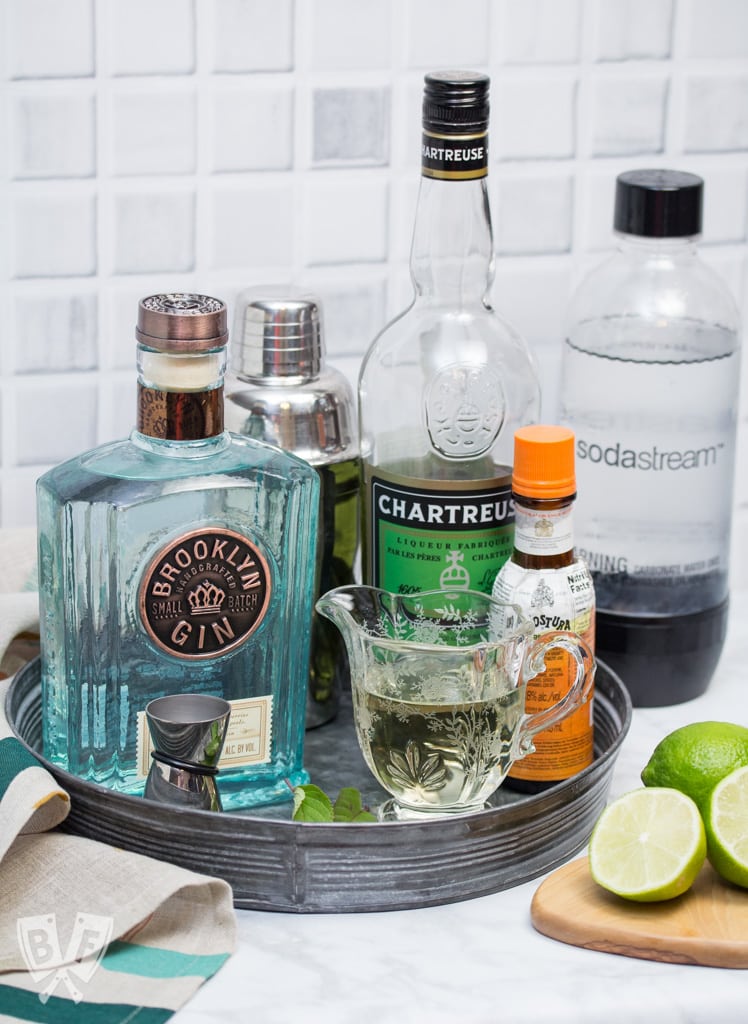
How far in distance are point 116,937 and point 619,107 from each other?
0.70 m

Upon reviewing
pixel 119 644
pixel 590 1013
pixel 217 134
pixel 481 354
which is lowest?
pixel 590 1013

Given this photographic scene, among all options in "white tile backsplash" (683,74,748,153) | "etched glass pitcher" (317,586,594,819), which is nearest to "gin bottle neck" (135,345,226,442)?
"etched glass pitcher" (317,586,594,819)

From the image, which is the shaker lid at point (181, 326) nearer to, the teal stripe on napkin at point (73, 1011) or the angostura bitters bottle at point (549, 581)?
the angostura bitters bottle at point (549, 581)

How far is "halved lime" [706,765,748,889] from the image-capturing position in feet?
2.45

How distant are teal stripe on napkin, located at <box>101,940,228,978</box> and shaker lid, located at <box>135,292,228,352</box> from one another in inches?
12.1

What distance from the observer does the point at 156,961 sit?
700 millimetres

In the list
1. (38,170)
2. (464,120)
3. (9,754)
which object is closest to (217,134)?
(38,170)

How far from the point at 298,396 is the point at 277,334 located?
0.04m

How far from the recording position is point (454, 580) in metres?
0.89

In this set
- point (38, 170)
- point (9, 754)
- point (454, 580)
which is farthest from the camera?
point (38, 170)

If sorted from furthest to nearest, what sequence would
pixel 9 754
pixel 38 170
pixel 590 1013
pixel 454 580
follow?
1. pixel 38 170
2. pixel 454 580
3. pixel 9 754
4. pixel 590 1013

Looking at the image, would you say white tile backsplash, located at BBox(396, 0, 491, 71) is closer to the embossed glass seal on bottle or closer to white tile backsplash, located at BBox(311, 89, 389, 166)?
white tile backsplash, located at BBox(311, 89, 389, 166)

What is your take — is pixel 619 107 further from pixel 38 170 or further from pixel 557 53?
pixel 38 170

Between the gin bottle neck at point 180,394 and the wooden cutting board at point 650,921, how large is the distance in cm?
31
